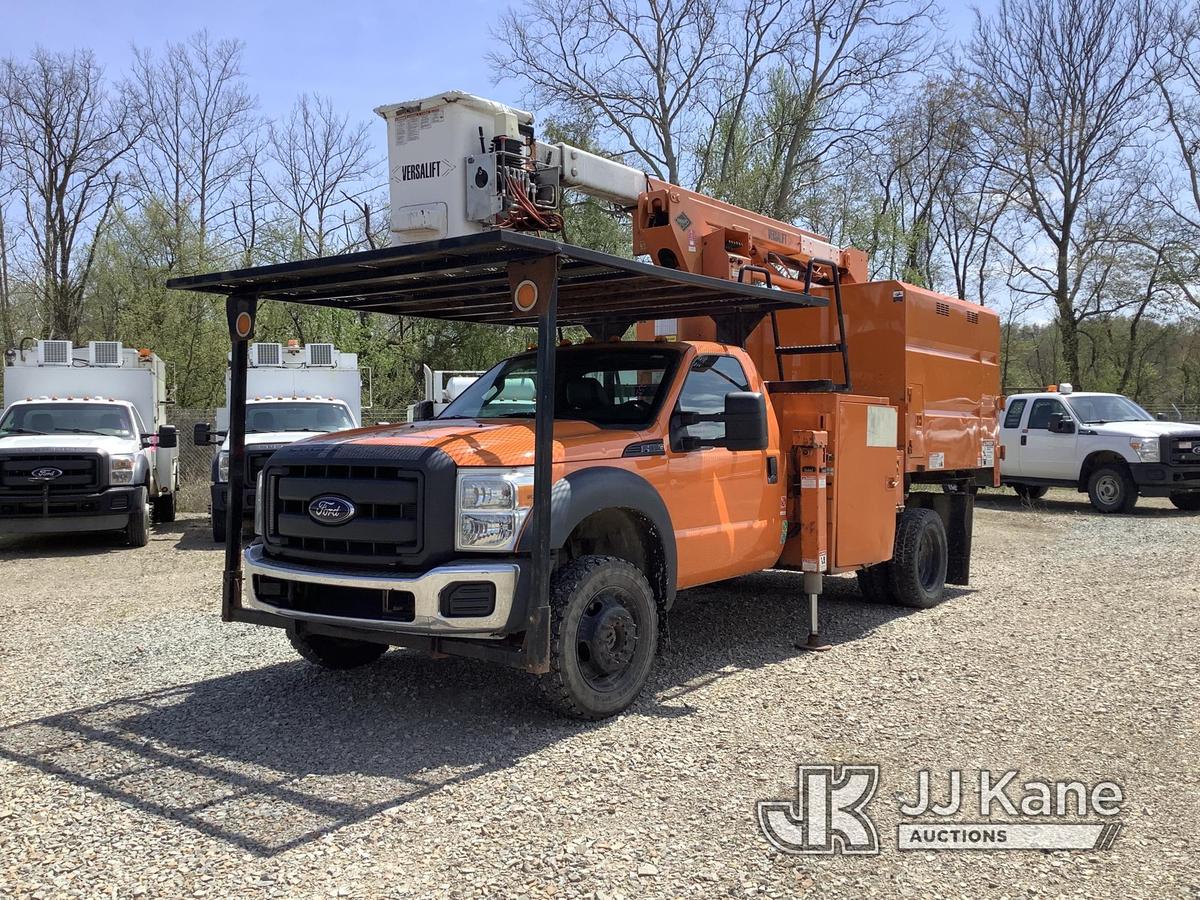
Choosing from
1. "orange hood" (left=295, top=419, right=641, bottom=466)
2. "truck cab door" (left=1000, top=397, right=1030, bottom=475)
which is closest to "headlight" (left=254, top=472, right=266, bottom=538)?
"orange hood" (left=295, top=419, right=641, bottom=466)

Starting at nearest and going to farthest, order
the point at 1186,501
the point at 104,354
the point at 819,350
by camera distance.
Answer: the point at 819,350
the point at 104,354
the point at 1186,501

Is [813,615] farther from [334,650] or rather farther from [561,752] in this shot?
[334,650]

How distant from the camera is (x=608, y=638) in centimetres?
534

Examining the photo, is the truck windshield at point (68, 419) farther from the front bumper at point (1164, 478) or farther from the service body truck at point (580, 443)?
the front bumper at point (1164, 478)

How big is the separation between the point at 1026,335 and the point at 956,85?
1595 cm

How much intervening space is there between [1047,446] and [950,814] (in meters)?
15.0

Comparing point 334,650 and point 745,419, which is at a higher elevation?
point 745,419

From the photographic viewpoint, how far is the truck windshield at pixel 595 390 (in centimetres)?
620

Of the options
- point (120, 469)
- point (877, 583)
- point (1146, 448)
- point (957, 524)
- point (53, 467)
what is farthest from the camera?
point (1146, 448)

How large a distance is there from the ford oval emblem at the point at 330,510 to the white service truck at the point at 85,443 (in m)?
8.64

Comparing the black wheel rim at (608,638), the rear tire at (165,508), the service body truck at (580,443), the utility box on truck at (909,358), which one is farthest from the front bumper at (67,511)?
the black wheel rim at (608,638)

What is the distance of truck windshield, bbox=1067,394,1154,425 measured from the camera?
1744 centimetres

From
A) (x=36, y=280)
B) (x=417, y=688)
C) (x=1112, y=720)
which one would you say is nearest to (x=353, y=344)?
(x=36, y=280)

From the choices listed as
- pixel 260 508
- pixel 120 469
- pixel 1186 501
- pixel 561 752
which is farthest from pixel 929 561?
pixel 1186 501
